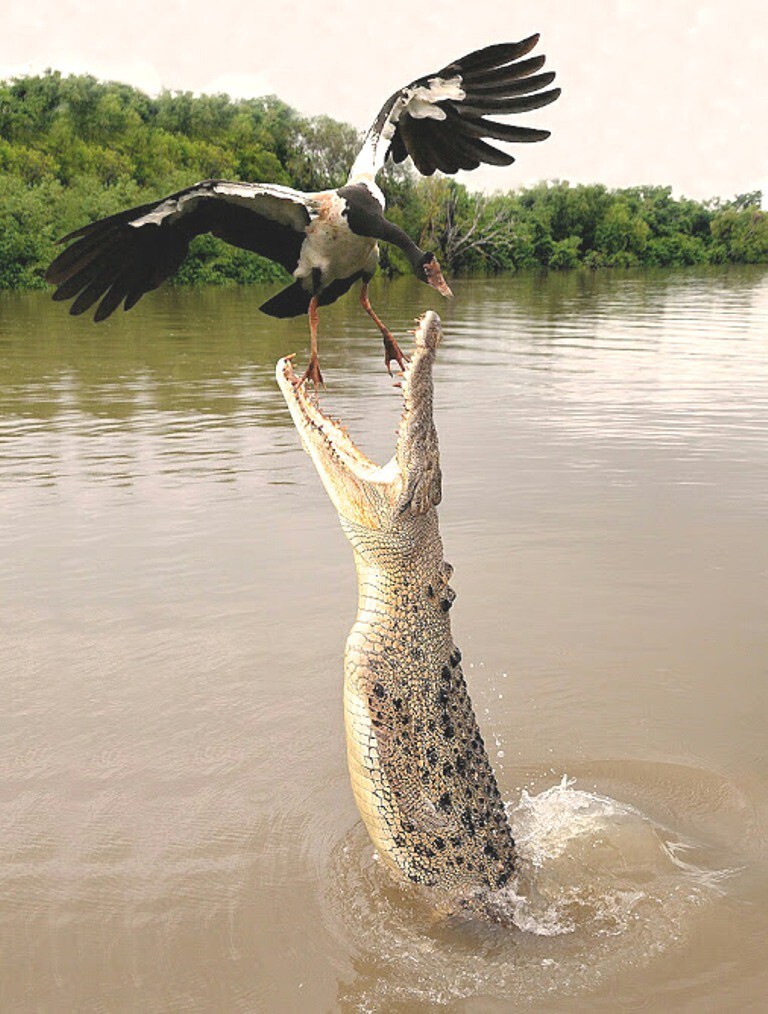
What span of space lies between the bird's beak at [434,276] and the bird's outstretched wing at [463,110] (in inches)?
34.0

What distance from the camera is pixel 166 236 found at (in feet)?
10.6

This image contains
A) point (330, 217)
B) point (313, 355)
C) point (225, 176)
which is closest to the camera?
point (330, 217)

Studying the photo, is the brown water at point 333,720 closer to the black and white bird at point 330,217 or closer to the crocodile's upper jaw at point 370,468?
the crocodile's upper jaw at point 370,468

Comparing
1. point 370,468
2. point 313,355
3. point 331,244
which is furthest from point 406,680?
point 331,244

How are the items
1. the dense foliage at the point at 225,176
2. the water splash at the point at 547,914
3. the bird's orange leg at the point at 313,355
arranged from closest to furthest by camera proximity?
the bird's orange leg at the point at 313,355 < the water splash at the point at 547,914 < the dense foliage at the point at 225,176

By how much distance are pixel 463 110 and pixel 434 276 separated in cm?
156

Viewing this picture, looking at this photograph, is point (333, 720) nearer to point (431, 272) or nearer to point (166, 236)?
point (166, 236)

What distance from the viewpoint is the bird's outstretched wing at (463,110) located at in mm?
3352

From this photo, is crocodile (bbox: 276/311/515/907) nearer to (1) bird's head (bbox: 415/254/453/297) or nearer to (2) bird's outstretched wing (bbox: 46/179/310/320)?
(2) bird's outstretched wing (bbox: 46/179/310/320)

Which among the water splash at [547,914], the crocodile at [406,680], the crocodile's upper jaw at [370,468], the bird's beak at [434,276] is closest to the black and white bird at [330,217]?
the bird's beak at [434,276]

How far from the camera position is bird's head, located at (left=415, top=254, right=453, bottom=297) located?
2.38 metres

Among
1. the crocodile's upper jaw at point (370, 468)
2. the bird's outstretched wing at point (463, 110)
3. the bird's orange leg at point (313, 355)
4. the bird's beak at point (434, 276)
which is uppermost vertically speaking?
the bird's outstretched wing at point (463, 110)

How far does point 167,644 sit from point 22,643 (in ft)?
2.89

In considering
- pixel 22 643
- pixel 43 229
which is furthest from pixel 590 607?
pixel 43 229
